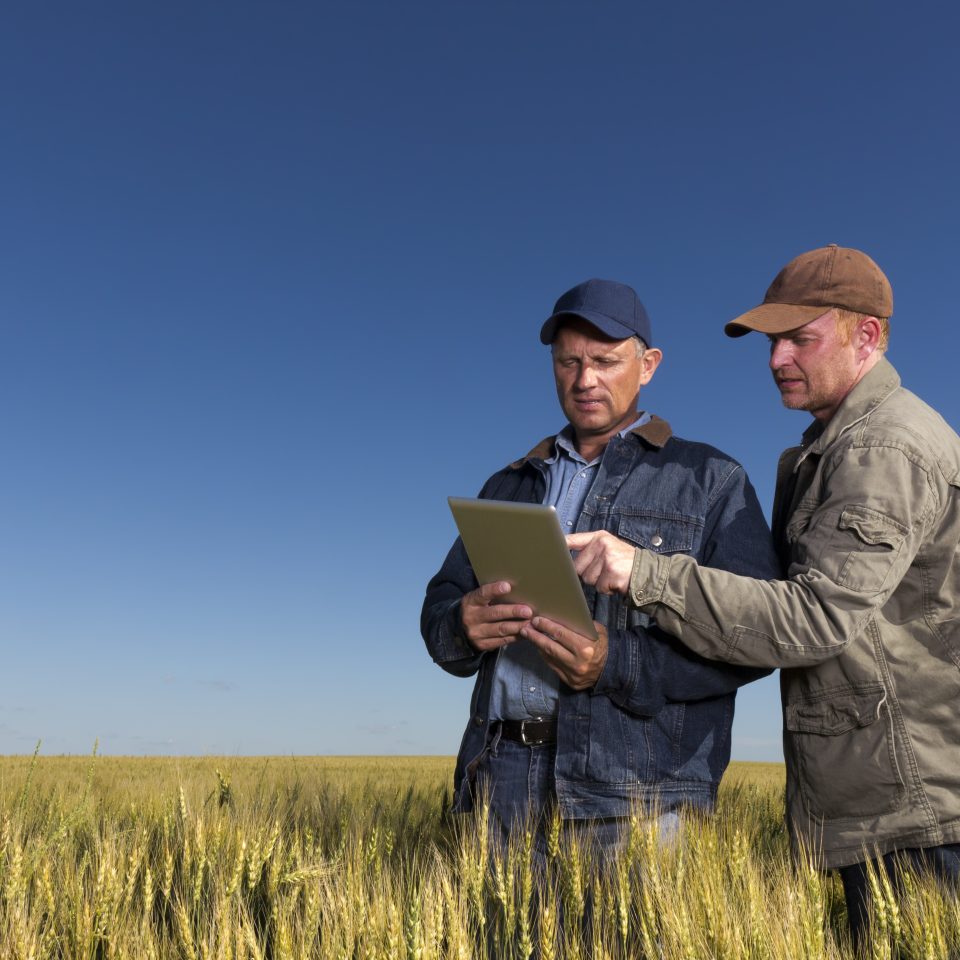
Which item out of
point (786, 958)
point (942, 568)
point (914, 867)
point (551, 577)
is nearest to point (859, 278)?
point (942, 568)

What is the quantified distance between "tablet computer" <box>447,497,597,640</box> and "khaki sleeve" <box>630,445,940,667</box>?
176 mm

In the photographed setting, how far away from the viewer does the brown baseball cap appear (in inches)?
101

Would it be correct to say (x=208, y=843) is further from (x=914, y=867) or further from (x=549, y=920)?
(x=914, y=867)

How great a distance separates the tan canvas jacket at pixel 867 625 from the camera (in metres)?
2.21

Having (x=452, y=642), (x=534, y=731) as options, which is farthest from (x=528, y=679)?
(x=452, y=642)

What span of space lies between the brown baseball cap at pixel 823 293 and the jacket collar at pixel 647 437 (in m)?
0.39

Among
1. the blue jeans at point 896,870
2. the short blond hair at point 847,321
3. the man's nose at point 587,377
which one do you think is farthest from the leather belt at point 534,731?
the short blond hair at point 847,321

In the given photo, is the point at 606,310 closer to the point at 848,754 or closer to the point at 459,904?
the point at 848,754

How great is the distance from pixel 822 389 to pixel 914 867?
4.10ft

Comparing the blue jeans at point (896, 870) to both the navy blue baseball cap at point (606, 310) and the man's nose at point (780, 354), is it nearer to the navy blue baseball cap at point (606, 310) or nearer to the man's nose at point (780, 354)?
the man's nose at point (780, 354)

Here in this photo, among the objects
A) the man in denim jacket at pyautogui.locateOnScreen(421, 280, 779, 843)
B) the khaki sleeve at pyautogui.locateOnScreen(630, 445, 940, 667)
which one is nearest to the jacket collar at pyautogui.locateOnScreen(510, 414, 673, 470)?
the man in denim jacket at pyautogui.locateOnScreen(421, 280, 779, 843)

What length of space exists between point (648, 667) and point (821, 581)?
0.50 meters

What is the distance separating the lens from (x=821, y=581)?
219cm

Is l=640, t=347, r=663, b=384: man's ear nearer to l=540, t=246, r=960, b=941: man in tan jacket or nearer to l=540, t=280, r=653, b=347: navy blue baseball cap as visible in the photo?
Answer: l=540, t=280, r=653, b=347: navy blue baseball cap
